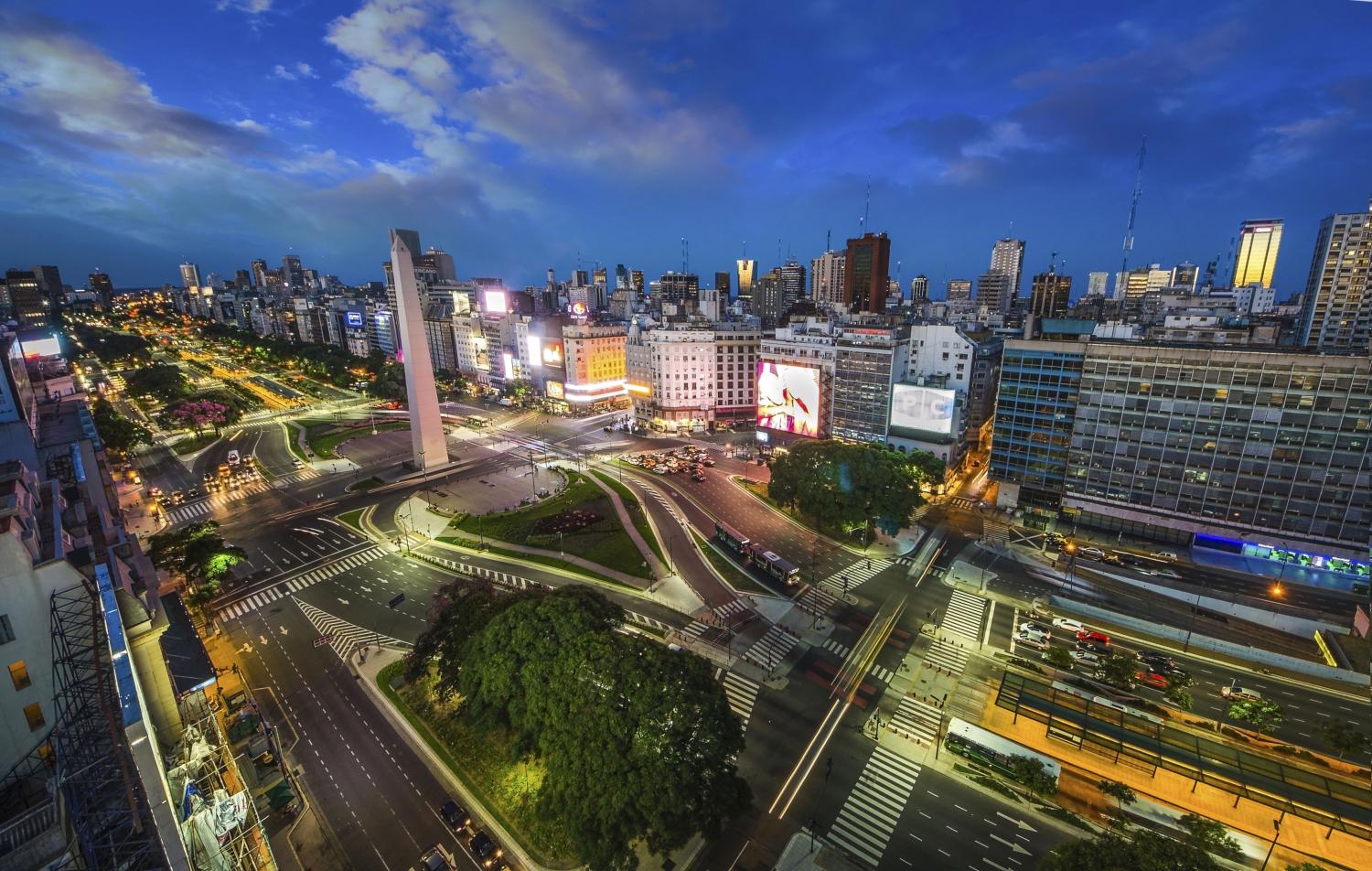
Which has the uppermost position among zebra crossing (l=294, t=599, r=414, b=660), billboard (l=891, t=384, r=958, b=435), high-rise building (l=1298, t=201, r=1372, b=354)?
high-rise building (l=1298, t=201, r=1372, b=354)

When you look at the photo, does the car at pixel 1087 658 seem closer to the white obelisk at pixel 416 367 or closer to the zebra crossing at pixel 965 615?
the zebra crossing at pixel 965 615

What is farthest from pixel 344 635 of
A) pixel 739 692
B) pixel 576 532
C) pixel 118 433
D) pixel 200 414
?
pixel 200 414

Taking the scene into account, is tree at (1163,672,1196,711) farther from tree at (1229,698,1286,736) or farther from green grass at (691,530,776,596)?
green grass at (691,530,776,596)

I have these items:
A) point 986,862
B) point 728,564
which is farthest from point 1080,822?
point 728,564

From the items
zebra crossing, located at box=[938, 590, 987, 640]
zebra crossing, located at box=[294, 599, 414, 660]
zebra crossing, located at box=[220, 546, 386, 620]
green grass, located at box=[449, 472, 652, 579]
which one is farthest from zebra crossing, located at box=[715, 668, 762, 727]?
zebra crossing, located at box=[220, 546, 386, 620]

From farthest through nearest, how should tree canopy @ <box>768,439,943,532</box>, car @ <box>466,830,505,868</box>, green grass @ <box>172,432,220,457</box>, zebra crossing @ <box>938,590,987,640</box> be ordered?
green grass @ <box>172,432,220,457</box> → tree canopy @ <box>768,439,943,532</box> → zebra crossing @ <box>938,590,987,640</box> → car @ <box>466,830,505,868</box>

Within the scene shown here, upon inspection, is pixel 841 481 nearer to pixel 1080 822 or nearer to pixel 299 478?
pixel 1080 822

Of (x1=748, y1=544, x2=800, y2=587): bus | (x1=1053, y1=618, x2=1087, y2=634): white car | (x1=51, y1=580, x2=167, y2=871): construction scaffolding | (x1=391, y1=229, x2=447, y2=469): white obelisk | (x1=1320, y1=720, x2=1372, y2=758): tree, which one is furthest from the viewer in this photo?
(x1=391, y1=229, x2=447, y2=469): white obelisk

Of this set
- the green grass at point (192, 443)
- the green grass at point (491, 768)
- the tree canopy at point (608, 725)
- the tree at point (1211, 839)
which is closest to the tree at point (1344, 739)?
the tree at point (1211, 839)
